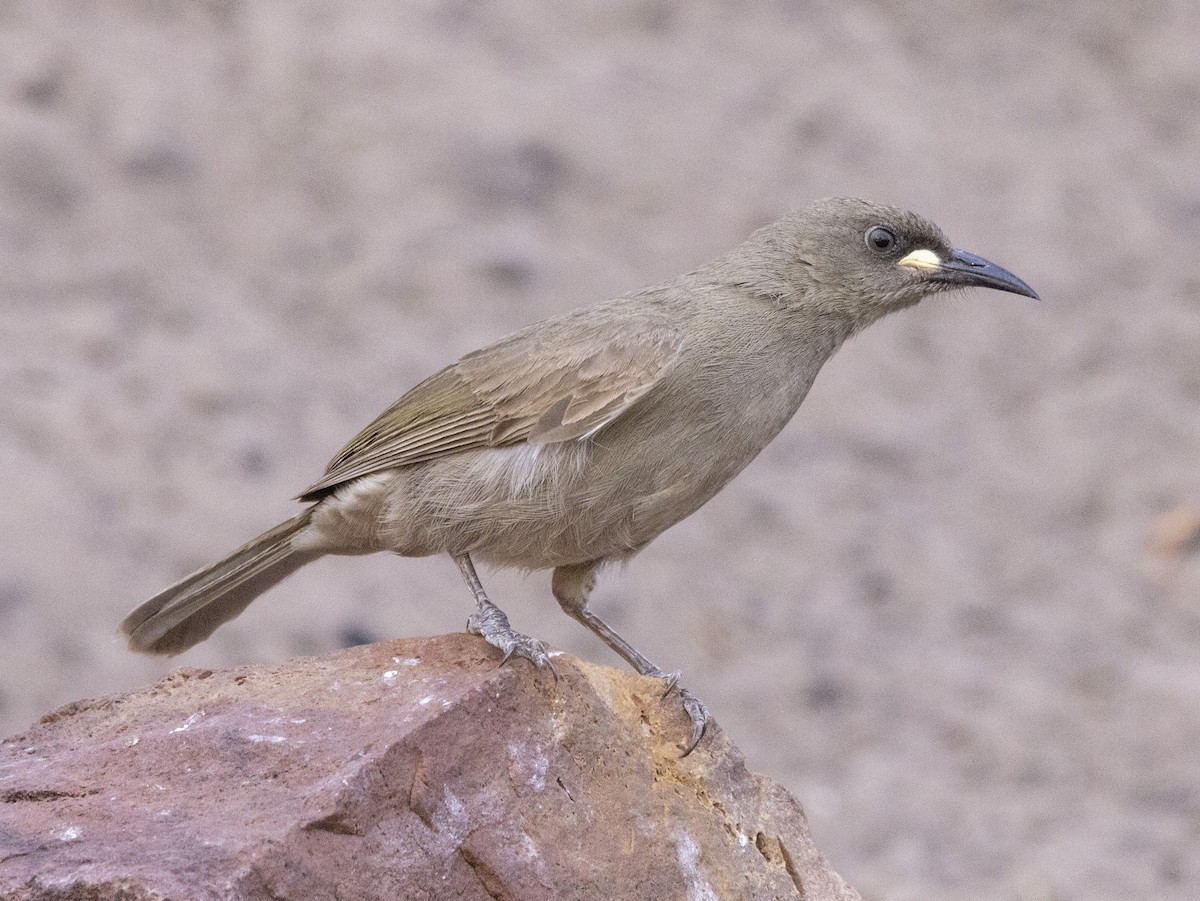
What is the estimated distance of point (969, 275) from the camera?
5.57 m

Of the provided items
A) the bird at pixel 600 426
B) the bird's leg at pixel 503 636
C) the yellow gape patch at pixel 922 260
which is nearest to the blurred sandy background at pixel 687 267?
the bird at pixel 600 426

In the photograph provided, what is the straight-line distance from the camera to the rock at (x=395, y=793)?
3711mm

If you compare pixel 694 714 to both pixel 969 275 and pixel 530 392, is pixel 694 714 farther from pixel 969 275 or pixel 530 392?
pixel 969 275

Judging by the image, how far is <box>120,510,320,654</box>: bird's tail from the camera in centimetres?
539

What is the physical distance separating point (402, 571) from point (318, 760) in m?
4.49

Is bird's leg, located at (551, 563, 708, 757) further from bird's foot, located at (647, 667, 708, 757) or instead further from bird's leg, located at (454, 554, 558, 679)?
bird's foot, located at (647, 667, 708, 757)

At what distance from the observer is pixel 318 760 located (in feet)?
13.3

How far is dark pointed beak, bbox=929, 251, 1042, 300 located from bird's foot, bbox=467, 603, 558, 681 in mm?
1979

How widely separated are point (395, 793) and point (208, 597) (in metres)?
1.71

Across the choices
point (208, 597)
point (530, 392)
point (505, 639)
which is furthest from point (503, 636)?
point (208, 597)

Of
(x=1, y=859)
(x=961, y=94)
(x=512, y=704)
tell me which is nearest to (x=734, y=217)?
(x=961, y=94)

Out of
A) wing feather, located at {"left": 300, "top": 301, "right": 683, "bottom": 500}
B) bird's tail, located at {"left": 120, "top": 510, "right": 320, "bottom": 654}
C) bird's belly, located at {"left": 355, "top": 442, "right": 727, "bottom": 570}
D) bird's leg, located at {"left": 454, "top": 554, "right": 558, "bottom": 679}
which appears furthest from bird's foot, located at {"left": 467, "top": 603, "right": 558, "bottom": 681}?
bird's tail, located at {"left": 120, "top": 510, "right": 320, "bottom": 654}

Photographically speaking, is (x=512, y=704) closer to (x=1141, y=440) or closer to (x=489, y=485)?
(x=489, y=485)

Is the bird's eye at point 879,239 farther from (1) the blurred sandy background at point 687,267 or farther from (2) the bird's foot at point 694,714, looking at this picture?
(1) the blurred sandy background at point 687,267
